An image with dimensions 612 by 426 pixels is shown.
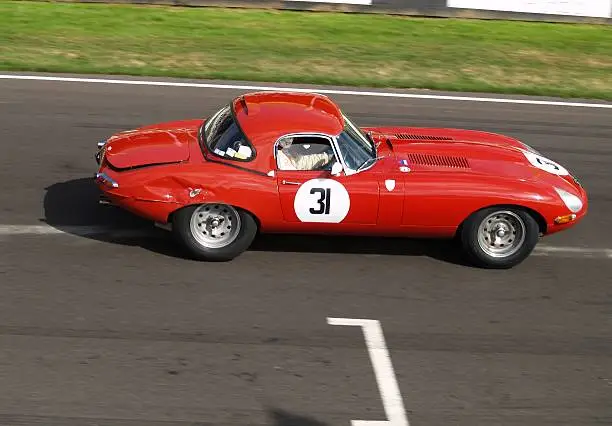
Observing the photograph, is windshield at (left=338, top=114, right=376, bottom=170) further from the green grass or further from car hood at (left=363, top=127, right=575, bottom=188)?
the green grass

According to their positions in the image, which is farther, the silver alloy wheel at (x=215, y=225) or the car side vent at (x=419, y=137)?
the car side vent at (x=419, y=137)

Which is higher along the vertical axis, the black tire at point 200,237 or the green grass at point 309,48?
the green grass at point 309,48

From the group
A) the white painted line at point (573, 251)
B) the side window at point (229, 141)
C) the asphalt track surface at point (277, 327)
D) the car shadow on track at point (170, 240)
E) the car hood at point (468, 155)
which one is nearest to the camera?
the asphalt track surface at point (277, 327)

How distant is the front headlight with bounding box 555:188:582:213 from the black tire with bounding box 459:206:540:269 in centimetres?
36

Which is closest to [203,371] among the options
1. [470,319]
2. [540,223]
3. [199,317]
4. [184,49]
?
[199,317]

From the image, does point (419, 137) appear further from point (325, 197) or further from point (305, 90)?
point (305, 90)

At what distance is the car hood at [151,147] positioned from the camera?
848 cm

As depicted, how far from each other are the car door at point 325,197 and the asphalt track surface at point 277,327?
52 cm

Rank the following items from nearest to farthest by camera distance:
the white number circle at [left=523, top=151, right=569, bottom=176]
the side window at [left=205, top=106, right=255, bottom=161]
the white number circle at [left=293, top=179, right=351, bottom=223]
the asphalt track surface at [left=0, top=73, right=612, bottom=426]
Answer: the asphalt track surface at [left=0, top=73, right=612, bottom=426] < the white number circle at [left=293, top=179, right=351, bottom=223] < the side window at [left=205, top=106, right=255, bottom=161] < the white number circle at [left=523, top=151, right=569, bottom=176]

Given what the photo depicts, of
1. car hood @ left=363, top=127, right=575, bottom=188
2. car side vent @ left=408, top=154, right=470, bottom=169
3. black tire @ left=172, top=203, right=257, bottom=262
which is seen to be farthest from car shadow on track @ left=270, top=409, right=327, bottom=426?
car side vent @ left=408, top=154, right=470, bottom=169

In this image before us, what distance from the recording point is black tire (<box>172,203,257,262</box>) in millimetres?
8266

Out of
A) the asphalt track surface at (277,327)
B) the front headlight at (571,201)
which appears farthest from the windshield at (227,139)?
the front headlight at (571,201)

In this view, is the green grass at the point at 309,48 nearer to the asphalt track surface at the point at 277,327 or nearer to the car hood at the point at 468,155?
the asphalt track surface at the point at 277,327

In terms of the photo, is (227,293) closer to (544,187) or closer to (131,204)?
(131,204)
